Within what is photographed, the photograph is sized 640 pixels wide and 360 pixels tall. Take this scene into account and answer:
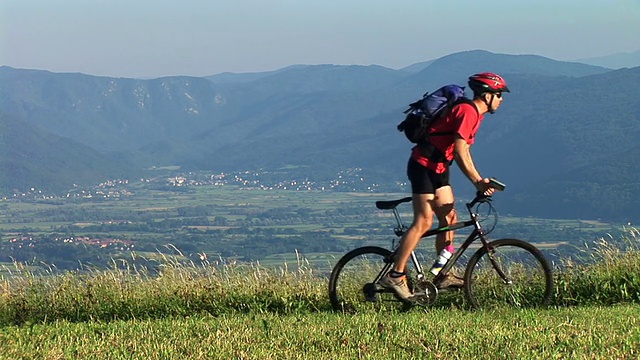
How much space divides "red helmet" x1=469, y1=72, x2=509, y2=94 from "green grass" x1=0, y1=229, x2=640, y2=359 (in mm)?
1788

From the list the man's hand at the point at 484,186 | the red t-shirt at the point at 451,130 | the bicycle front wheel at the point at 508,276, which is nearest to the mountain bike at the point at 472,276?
the bicycle front wheel at the point at 508,276

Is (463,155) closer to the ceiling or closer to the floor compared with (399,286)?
closer to the ceiling

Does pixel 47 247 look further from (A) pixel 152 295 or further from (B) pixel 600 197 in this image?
(B) pixel 600 197

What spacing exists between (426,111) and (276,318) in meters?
2.03

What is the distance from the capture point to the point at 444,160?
776cm

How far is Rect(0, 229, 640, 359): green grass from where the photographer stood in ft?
18.9

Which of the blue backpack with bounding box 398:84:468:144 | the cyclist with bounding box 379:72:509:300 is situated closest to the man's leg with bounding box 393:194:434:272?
the cyclist with bounding box 379:72:509:300

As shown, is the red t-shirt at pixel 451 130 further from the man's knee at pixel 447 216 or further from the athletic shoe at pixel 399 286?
the athletic shoe at pixel 399 286

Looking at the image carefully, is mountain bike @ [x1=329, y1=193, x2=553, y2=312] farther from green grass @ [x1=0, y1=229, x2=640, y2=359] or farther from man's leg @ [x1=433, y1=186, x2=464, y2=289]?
green grass @ [x1=0, y1=229, x2=640, y2=359]

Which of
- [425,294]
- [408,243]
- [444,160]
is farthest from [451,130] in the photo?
[425,294]

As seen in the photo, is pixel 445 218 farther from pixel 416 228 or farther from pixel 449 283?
pixel 449 283

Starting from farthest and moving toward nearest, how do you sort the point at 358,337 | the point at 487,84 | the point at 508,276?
the point at 508,276
the point at 487,84
the point at 358,337

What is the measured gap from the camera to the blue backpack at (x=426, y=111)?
7656mm

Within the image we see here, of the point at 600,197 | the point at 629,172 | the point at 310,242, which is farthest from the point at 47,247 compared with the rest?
the point at 629,172
